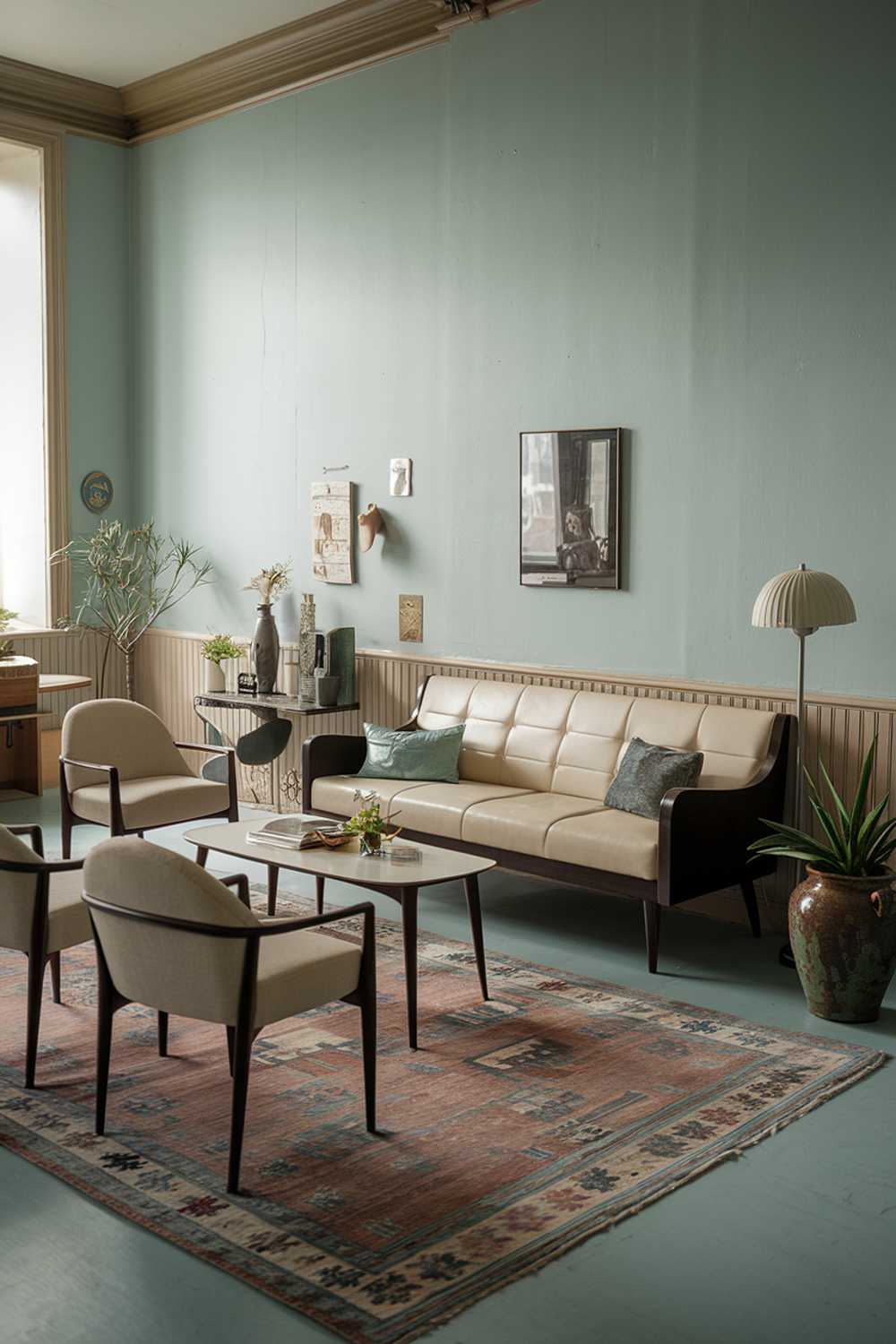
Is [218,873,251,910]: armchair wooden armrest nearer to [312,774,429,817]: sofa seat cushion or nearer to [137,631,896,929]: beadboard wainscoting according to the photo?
[312,774,429,817]: sofa seat cushion

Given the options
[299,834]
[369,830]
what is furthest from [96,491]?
[369,830]

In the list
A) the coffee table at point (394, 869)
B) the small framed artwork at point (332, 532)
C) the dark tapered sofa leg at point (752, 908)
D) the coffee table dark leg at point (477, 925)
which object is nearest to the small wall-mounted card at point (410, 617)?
the small framed artwork at point (332, 532)

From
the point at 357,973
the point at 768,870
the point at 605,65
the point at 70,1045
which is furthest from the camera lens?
the point at 605,65

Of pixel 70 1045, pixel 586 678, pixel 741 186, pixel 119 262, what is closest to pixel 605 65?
pixel 741 186

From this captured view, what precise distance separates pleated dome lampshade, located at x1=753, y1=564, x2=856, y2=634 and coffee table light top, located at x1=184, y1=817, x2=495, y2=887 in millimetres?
1410

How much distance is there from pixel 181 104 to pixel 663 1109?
703 centimetres

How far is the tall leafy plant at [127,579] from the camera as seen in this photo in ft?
28.3

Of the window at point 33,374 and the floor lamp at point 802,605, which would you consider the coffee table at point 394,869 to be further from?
the window at point 33,374

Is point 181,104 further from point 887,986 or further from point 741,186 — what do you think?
point 887,986

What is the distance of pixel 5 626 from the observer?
28.5 ft

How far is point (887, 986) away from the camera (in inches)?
180

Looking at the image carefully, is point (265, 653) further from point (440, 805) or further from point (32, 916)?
point (32, 916)

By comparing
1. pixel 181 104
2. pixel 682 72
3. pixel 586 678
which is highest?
pixel 181 104

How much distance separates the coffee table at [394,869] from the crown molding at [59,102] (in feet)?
18.3
